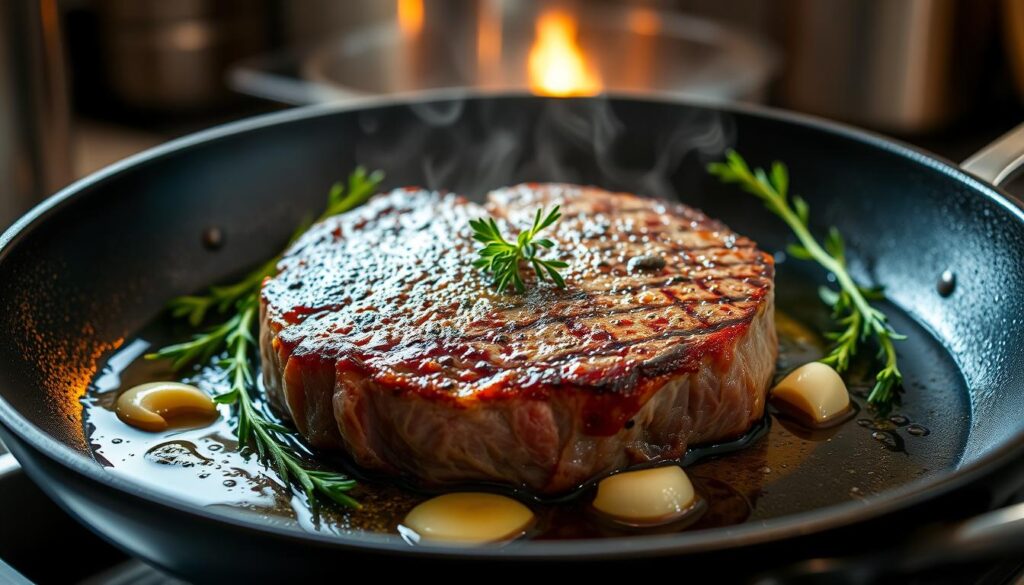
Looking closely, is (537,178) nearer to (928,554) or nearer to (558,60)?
(928,554)

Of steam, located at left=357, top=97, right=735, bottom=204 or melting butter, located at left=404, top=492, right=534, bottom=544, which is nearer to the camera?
melting butter, located at left=404, top=492, right=534, bottom=544

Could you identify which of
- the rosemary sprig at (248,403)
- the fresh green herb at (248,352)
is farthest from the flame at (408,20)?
the rosemary sprig at (248,403)

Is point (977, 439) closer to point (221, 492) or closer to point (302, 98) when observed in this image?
point (221, 492)

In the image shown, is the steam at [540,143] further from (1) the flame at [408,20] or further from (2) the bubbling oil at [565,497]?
(1) the flame at [408,20]

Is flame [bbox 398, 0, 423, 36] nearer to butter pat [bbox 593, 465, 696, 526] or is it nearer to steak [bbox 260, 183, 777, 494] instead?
steak [bbox 260, 183, 777, 494]

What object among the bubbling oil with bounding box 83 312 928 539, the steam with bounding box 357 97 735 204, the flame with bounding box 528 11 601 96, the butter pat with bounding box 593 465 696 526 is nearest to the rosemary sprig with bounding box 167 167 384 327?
the steam with bounding box 357 97 735 204
